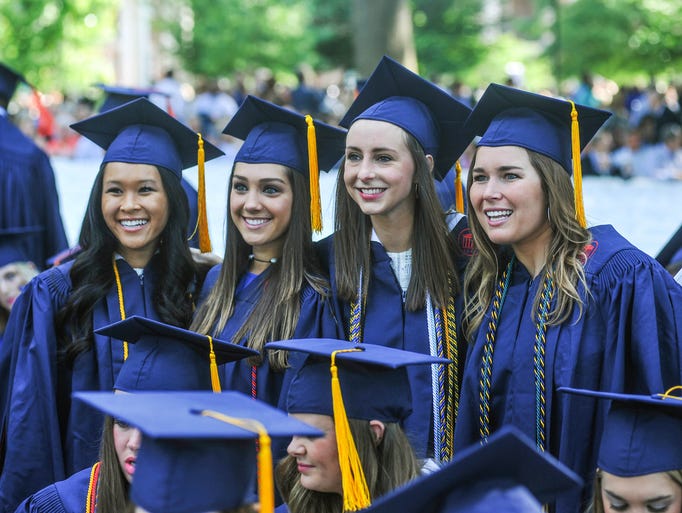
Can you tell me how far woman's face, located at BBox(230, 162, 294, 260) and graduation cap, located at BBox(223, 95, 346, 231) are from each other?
47 millimetres

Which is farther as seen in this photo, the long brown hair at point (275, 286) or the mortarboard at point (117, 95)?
the mortarboard at point (117, 95)

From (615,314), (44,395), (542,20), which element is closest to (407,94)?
(615,314)

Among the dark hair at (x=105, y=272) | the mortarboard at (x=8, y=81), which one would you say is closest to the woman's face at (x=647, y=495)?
the dark hair at (x=105, y=272)

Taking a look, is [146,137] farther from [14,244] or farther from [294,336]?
[14,244]

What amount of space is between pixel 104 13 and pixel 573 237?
62.7 feet

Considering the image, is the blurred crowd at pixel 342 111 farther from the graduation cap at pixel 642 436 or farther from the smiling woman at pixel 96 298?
the graduation cap at pixel 642 436

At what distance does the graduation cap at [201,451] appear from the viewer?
2.29 m

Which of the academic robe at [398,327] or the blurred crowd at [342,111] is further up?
the blurred crowd at [342,111]

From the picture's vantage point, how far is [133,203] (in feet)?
13.7

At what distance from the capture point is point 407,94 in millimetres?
4148

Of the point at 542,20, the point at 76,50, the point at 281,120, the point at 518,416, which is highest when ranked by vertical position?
the point at 542,20

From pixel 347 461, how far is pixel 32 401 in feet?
4.92

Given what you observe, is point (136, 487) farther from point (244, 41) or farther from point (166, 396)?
point (244, 41)

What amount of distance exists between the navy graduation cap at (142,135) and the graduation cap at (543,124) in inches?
49.7
